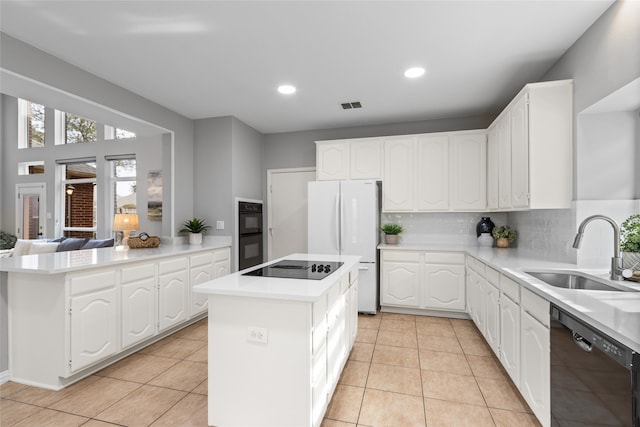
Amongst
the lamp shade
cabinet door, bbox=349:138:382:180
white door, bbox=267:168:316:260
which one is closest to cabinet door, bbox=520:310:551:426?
cabinet door, bbox=349:138:382:180

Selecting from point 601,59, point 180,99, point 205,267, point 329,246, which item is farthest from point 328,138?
point 601,59

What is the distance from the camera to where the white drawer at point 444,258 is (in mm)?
3581

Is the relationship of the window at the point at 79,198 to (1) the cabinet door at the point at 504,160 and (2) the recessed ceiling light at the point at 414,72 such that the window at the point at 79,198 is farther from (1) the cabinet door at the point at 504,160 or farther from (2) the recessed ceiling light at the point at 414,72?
(1) the cabinet door at the point at 504,160

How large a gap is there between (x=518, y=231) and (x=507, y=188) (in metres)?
0.93

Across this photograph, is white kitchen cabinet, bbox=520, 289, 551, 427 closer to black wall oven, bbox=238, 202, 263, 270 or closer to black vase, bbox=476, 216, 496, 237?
black vase, bbox=476, 216, 496, 237

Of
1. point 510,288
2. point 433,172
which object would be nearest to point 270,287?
point 510,288

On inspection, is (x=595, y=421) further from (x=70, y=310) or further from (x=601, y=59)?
(x=70, y=310)

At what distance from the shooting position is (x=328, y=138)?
15.4 feet

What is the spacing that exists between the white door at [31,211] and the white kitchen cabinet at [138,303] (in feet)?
14.9

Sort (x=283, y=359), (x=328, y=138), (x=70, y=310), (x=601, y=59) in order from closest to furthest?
(x=283, y=359), (x=601, y=59), (x=70, y=310), (x=328, y=138)

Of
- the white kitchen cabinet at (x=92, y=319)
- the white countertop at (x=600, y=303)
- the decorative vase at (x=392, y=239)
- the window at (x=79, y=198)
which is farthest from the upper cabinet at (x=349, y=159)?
the window at (x=79, y=198)

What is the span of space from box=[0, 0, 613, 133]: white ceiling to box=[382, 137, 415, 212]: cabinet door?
0.61m

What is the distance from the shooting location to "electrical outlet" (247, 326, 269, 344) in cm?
159

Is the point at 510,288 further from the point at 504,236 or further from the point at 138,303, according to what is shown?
the point at 138,303
